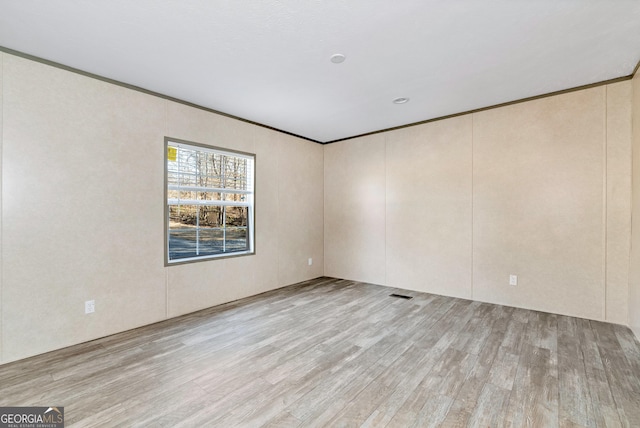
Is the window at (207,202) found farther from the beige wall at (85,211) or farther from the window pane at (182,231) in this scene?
the beige wall at (85,211)

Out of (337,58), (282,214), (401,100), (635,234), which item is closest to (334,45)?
(337,58)

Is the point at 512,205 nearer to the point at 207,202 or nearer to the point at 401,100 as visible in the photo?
the point at 401,100

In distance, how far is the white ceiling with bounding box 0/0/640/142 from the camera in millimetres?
1971

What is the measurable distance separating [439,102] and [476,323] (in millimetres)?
2707

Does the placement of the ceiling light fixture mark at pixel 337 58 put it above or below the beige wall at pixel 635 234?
above

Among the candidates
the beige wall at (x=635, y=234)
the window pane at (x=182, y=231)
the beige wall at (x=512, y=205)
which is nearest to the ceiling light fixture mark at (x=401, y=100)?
the beige wall at (x=512, y=205)

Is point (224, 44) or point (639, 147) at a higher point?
point (224, 44)

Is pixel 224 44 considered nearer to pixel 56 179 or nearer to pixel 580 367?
pixel 56 179

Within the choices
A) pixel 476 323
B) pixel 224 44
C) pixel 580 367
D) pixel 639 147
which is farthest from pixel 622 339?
pixel 224 44

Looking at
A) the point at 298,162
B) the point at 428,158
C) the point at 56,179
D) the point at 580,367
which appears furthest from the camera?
the point at 298,162

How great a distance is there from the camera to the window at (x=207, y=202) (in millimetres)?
3537

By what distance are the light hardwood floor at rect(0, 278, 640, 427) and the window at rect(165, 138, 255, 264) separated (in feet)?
3.23

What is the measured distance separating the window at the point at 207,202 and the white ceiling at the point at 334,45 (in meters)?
0.75

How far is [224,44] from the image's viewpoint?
2361mm
